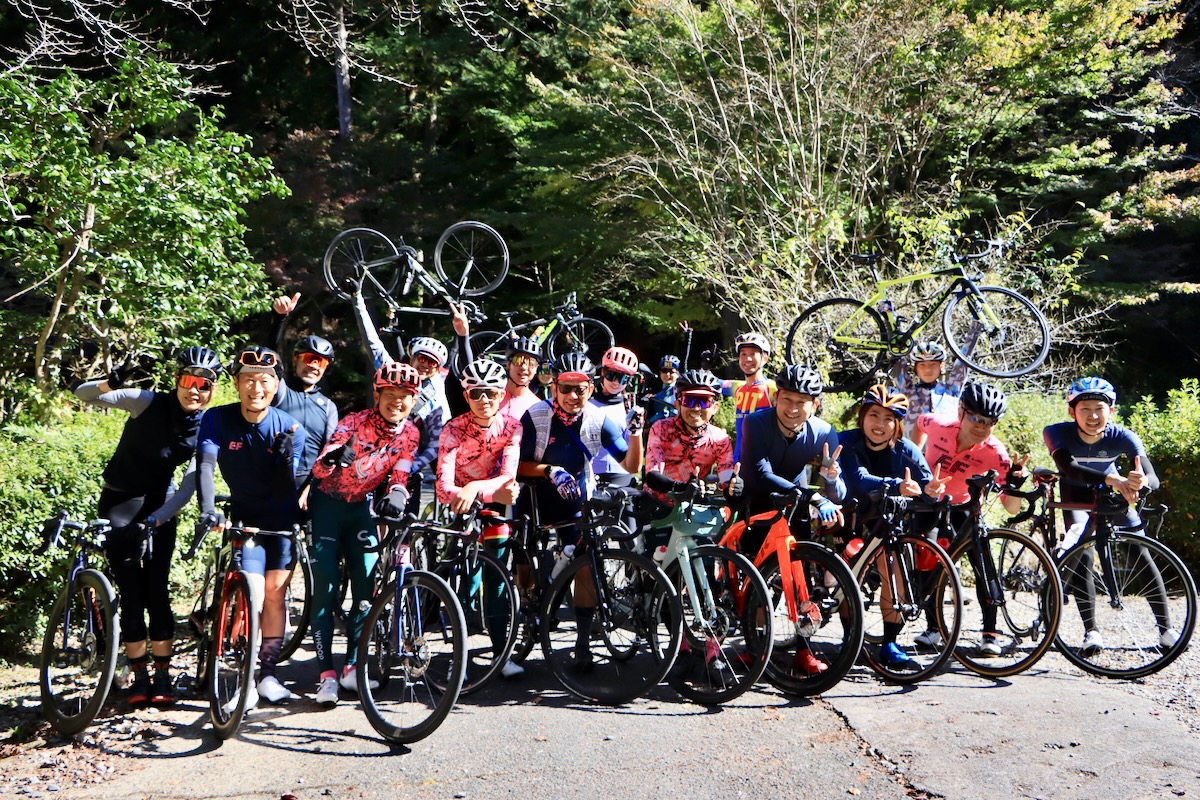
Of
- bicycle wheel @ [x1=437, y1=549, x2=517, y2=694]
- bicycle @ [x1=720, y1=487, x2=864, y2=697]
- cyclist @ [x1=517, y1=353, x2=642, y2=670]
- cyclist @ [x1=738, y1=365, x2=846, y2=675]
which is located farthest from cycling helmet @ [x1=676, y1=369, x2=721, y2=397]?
bicycle wheel @ [x1=437, y1=549, x2=517, y2=694]

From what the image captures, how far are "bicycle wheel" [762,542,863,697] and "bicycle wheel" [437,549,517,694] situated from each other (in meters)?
1.49

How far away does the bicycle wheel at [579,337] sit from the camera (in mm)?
13711

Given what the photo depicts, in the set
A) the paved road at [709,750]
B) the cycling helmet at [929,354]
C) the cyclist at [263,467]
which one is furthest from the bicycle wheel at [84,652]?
the cycling helmet at [929,354]

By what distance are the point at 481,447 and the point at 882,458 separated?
2.52 meters

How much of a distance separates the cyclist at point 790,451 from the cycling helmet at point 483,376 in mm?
1510

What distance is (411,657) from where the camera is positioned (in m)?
5.45

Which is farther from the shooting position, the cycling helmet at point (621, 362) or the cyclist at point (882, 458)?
the cycling helmet at point (621, 362)

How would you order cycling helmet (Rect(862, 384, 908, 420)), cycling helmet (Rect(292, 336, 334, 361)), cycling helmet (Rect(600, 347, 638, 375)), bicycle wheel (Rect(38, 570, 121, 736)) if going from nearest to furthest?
bicycle wheel (Rect(38, 570, 121, 736)) → cycling helmet (Rect(862, 384, 908, 420)) → cycling helmet (Rect(292, 336, 334, 361)) → cycling helmet (Rect(600, 347, 638, 375))

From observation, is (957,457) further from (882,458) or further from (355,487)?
(355,487)

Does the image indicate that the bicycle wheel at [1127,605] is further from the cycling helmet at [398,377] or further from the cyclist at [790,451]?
the cycling helmet at [398,377]

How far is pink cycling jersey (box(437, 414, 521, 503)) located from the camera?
6.00 metres

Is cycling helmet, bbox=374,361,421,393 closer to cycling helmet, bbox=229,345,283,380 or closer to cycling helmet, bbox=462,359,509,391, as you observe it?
cycling helmet, bbox=462,359,509,391

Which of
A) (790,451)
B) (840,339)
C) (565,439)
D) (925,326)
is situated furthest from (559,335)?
(790,451)

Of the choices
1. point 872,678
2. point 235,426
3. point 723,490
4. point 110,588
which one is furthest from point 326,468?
point 872,678
